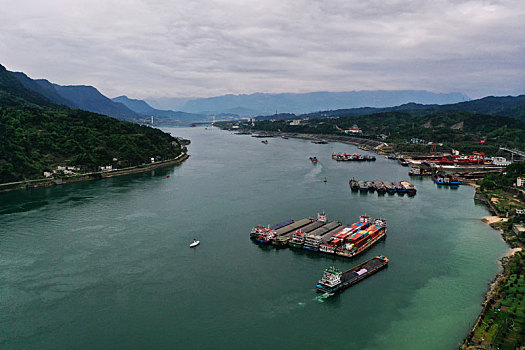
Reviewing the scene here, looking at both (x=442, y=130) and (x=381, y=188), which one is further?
(x=442, y=130)

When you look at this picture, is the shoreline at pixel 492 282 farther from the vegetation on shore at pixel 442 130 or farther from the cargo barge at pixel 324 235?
the vegetation on shore at pixel 442 130

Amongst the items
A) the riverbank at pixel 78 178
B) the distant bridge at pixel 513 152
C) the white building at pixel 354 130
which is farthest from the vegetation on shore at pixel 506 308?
the white building at pixel 354 130

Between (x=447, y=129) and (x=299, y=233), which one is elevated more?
(x=447, y=129)

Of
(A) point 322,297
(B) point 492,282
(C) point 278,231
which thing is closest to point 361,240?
(C) point 278,231

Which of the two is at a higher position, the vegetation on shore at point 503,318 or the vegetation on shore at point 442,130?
the vegetation on shore at point 442,130

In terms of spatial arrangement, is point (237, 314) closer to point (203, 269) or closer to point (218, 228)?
point (203, 269)

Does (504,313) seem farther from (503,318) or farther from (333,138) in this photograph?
(333,138)

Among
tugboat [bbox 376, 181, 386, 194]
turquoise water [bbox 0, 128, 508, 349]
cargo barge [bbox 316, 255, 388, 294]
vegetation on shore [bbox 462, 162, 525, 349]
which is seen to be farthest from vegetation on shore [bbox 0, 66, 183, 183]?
vegetation on shore [bbox 462, 162, 525, 349]

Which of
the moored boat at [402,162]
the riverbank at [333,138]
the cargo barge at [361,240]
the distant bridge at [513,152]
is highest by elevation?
the riverbank at [333,138]

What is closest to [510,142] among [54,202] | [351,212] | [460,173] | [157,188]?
[460,173]
